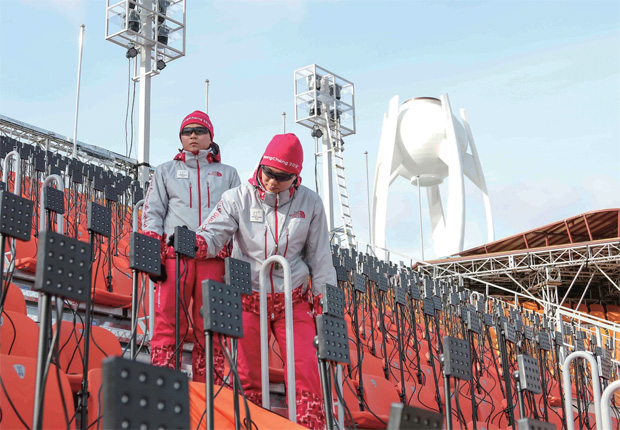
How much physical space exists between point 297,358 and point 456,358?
725mm

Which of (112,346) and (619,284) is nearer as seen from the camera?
(112,346)

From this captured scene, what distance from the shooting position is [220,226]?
3.45 meters

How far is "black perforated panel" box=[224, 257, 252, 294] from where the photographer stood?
9.90 ft

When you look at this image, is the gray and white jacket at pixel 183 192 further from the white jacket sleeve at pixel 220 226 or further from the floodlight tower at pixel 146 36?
the floodlight tower at pixel 146 36

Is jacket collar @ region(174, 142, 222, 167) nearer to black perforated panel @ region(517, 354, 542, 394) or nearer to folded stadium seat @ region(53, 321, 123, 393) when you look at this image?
folded stadium seat @ region(53, 321, 123, 393)

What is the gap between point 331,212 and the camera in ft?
51.5

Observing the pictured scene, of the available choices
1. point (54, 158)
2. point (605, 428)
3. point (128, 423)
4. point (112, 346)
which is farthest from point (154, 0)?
point (128, 423)

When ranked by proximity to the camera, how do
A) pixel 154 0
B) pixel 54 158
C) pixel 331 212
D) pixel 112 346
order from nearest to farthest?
pixel 112 346, pixel 54 158, pixel 154 0, pixel 331 212

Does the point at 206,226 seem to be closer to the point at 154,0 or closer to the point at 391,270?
the point at 391,270

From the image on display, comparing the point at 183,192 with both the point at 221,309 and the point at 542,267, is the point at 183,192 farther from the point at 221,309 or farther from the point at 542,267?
the point at 542,267

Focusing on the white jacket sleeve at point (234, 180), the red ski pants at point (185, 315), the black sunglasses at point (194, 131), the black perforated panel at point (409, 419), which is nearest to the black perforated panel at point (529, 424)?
the black perforated panel at point (409, 419)

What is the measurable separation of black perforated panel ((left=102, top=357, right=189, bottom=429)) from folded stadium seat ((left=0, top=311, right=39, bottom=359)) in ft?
5.61

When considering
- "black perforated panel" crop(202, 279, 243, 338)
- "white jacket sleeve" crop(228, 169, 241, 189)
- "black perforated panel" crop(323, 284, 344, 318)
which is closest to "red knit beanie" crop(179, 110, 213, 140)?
"white jacket sleeve" crop(228, 169, 241, 189)

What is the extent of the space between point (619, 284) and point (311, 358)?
14.9 m
